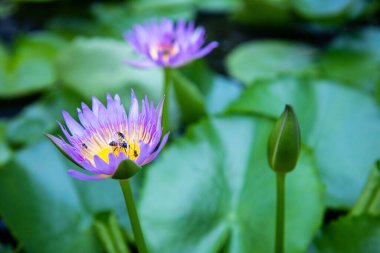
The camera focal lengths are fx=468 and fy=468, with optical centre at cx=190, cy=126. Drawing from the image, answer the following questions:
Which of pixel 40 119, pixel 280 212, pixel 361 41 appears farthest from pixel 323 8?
pixel 280 212

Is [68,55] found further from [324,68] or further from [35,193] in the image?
[324,68]

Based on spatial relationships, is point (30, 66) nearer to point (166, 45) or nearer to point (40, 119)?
point (40, 119)

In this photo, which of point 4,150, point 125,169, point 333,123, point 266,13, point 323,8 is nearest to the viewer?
point 125,169

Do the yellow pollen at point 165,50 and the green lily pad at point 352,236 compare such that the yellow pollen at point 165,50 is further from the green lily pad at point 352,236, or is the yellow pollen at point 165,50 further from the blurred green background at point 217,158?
the green lily pad at point 352,236

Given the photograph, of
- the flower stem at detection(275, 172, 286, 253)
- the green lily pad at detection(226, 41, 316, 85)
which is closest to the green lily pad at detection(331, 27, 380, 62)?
the green lily pad at detection(226, 41, 316, 85)

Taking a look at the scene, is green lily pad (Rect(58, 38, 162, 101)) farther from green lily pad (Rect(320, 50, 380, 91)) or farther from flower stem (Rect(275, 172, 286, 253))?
flower stem (Rect(275, 172, 286, 253))

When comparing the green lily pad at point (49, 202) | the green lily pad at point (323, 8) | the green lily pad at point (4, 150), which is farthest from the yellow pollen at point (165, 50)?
the green lily pad at point (323, 8)
